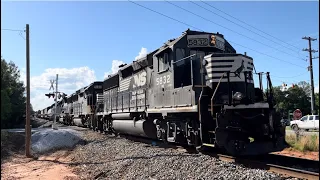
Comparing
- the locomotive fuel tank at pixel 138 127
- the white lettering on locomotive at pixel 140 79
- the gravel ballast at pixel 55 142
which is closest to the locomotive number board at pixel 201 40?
the white lettering on locomotive at pixel 140 79

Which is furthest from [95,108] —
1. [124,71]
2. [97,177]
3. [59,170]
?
[97,177]

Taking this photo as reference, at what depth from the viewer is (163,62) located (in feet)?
36.6

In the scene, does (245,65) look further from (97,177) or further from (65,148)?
(65,148)

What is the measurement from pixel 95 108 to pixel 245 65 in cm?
1594

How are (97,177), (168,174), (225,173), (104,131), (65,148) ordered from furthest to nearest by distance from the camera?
(104,131)
(65,148)
(97,177)
(168,174)
(225,173)

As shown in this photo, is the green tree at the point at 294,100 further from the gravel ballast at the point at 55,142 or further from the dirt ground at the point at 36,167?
the dirt ground at the point at 36,167

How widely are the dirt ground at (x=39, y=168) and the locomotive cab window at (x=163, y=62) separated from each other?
15.4 feet

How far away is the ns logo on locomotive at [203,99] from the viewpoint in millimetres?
8352

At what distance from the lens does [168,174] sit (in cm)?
709

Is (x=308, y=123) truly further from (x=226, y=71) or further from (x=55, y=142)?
(x=226, y=71)

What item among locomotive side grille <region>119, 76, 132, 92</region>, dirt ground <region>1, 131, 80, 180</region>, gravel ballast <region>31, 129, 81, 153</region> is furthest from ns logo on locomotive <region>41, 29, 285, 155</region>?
gravel ballast <region>31, 129, 81, 153</region>

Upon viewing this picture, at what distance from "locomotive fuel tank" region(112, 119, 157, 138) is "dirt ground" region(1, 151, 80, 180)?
297 centimetres

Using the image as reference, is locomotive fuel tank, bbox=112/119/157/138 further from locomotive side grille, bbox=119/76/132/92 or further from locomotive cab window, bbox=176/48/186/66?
locomotive cab window, bbox=176/48/186/66

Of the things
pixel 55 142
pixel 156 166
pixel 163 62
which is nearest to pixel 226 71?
pixel 163 62
